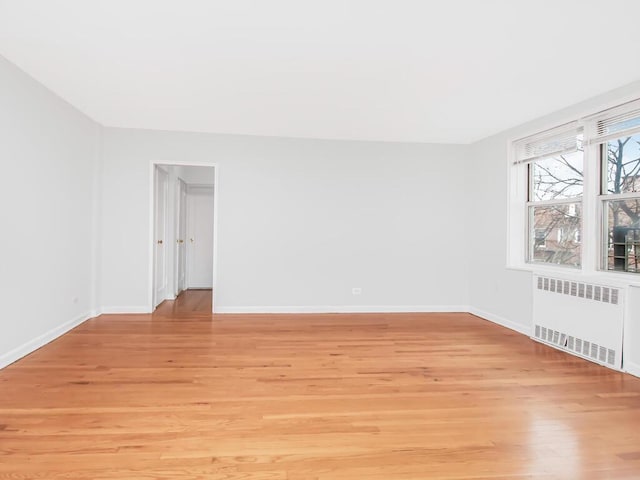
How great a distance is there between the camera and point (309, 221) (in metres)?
5.18

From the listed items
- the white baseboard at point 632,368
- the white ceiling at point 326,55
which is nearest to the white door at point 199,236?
the white ceiling at point 326,55

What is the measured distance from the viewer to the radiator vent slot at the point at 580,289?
3.13m

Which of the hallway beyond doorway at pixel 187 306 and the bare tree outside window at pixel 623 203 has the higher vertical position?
the bare tree outside window at pixel 623 203

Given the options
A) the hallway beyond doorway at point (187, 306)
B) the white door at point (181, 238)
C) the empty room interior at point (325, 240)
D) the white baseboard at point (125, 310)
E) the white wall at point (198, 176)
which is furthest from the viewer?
the white wall at point (198, 176)

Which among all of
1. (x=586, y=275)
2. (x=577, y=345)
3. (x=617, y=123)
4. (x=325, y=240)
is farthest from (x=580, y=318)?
(x=325, y=240)

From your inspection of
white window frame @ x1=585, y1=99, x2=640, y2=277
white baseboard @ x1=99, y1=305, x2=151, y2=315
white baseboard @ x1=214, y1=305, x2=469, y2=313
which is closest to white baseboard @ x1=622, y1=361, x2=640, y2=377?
white window frame @ x1=585, y1=99, x2=640, y2=277

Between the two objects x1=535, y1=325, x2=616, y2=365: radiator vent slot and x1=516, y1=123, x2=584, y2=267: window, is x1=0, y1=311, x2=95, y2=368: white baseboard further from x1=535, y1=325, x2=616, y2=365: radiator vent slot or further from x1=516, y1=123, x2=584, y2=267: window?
x1=516, y1=123, x2=584, y2=267: window

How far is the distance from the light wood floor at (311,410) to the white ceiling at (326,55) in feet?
8.13

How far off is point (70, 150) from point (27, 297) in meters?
1.66

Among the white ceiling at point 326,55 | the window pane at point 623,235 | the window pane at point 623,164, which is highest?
the white ceiling at point 326,55

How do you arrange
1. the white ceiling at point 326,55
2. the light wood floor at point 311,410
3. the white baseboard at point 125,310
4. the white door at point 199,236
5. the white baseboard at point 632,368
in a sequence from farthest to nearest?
the white door at point 199,236, the white baseboard at point 125,310, the white baseboard at point 632,368, the white ceiling at point 326,55, the light wood floor at point 311,410

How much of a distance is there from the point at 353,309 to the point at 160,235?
3.11 metres

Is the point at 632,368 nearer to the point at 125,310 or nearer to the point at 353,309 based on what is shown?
the point at 353,309

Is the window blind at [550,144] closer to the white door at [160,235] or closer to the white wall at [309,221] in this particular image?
the white wall at [309,221]
